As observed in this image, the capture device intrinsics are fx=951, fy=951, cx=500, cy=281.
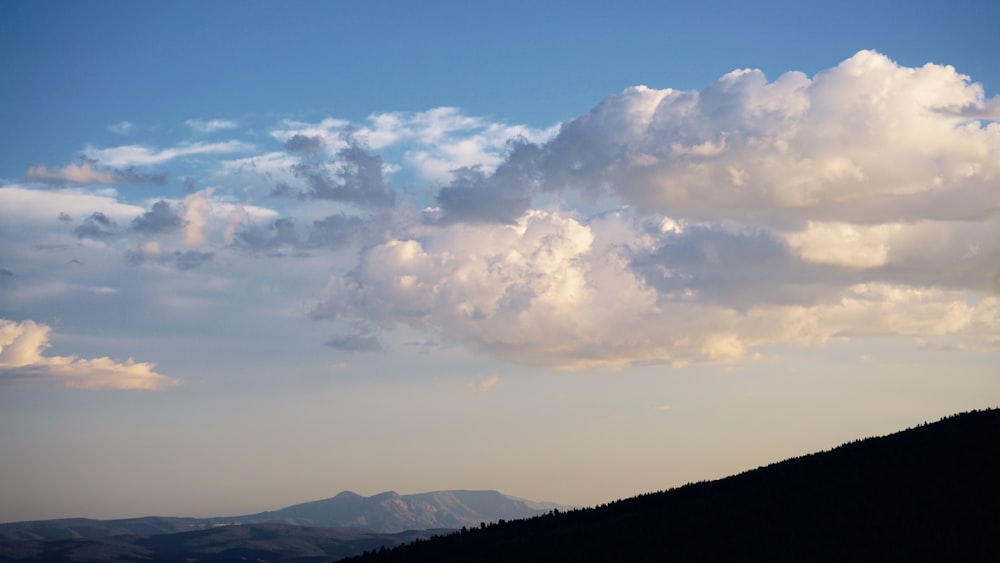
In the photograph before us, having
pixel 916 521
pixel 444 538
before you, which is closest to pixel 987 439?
pixel 916 521

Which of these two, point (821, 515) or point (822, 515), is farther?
point (821, 515)

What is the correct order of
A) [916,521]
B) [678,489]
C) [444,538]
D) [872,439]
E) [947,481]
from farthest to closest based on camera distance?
1. [444,538]
2. [678,489]
3. [872,439]
4. [947,481]
5. [916,521]

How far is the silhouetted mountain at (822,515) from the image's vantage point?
68.8m

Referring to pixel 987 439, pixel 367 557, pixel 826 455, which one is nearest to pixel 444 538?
pixel 367 557

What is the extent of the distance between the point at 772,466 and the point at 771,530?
127ft

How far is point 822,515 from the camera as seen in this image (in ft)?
267

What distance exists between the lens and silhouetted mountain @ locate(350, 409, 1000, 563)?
68750 millimetres

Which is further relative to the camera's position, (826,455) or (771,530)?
(826,455)

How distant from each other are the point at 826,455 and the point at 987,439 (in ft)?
81.5

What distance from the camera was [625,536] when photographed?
98.8 m

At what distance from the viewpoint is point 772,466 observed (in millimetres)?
118062

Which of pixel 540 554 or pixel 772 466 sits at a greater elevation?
pixel 772 466

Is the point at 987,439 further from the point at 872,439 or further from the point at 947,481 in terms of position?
the point at 872,439

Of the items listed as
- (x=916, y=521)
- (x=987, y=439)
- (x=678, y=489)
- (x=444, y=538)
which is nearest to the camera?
(x=916, y=521)
